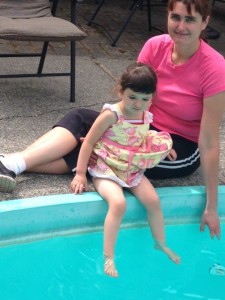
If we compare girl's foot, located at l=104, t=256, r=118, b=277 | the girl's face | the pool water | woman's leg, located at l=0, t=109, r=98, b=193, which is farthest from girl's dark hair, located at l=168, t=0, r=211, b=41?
girl's foot, located at l=104, t=256, r=118, b=277

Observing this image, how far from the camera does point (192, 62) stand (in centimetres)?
295

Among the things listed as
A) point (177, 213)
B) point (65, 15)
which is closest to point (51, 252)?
point (177, 213)

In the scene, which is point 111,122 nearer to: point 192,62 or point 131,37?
point 192,62

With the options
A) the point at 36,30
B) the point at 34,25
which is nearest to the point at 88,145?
the point at 36,30

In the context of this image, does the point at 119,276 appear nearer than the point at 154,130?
Yes

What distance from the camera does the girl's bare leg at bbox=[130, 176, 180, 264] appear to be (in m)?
2.79

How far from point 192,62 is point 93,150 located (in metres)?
0.66

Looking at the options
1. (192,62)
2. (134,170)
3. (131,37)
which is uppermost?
(192,62)

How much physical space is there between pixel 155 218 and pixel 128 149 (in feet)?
1.17

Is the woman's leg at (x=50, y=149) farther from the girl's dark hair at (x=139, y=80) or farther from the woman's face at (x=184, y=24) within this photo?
the woman's face at (x=184, y=24)

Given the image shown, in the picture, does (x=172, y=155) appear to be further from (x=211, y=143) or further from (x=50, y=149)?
(x=50, y=149)

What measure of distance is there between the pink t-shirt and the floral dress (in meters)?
0.21

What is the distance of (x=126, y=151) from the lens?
9.38 ft

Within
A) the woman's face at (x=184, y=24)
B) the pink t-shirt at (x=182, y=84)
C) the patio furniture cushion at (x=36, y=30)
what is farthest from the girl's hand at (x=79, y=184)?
the patio furniture cushion at (x=36, y=30)
